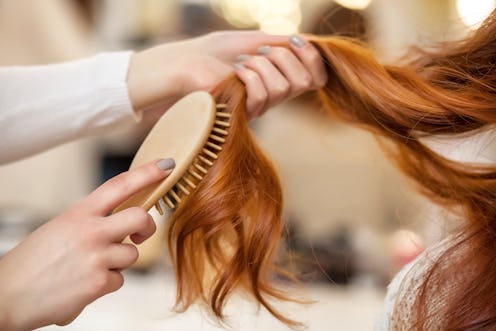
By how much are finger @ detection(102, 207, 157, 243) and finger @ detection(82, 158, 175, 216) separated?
0.04 ft

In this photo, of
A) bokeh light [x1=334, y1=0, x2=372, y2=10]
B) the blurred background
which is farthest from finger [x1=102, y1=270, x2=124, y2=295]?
bokeh light [x1=334, y1=0, x2=372, y2=10]

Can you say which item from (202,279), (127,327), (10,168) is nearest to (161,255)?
(127,327)

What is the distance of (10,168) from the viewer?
5.55ft

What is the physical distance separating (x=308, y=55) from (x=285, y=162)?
1.14m

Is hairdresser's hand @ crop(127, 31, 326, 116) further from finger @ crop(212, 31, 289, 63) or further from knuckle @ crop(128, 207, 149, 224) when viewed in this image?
knuckle @ crop(128, 207, 149, 224)

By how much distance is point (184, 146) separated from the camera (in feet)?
1.63

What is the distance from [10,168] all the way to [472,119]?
146 cm

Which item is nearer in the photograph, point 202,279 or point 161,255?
point 202,279

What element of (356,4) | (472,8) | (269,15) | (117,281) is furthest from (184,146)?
(269,15)

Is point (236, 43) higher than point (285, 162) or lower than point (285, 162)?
higher

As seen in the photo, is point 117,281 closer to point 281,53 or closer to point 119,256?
point 119,256

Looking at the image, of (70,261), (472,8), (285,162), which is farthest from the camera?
(285,162)

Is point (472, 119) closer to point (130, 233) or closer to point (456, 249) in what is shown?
point (456, 249)

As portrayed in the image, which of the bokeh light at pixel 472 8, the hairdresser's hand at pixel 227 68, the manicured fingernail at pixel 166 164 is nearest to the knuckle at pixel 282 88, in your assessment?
the hairdresser's hand at pixel 227 68
